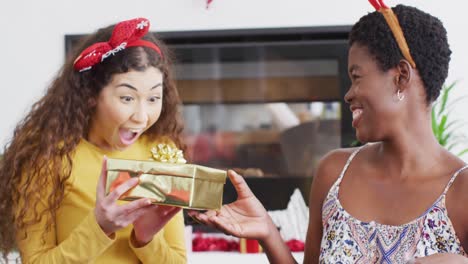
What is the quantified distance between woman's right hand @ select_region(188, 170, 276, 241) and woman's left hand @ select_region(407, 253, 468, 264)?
33cm

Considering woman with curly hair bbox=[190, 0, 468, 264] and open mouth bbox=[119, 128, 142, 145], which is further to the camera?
open mouth bbox=[119, 128, 142, 145]

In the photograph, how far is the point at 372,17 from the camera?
49.6 inches

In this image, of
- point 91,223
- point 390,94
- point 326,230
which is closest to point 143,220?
point 91,223

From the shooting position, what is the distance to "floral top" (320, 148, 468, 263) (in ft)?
3.99

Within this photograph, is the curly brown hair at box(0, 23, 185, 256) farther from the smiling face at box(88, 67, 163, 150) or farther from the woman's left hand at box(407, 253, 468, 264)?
the woman's left hand at box(407, 253, 468, 264)

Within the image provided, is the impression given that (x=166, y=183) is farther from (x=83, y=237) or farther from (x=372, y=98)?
(x=372, y=98)

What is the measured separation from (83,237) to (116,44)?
38cm

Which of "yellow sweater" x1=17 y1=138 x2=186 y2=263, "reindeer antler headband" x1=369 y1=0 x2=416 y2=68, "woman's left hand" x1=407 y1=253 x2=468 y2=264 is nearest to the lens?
"woman's left hand" x1=407 y1=253 x2=468 y2=264

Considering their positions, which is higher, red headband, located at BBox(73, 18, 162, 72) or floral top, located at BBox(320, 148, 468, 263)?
red headband, located at BBox(73, 18, 162, 72)

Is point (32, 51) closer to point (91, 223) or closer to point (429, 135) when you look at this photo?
point (91, 223)

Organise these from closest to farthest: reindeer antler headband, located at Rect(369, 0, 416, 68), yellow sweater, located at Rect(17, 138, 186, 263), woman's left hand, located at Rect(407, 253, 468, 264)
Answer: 1. woman's left hand, located at Rect(407, 253, 468, 264)
2. reindeer antler headband, located at Rect(369, 0, 416, 68)
3. yellow sweater, located at Rect(17, 138, 186, 263)

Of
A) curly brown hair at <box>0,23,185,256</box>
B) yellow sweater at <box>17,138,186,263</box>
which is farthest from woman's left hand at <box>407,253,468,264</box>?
curly brown hair at <box>0,23,185,256</box>

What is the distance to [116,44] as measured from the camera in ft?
4.72

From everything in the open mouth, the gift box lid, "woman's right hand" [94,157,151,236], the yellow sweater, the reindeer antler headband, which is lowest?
the yellow sweater
